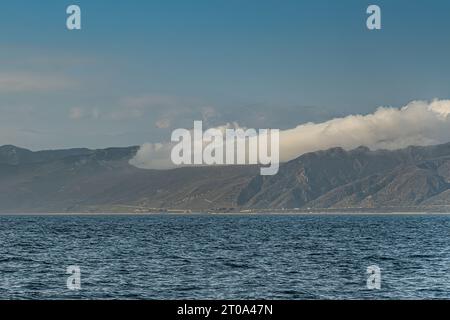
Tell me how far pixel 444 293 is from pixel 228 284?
20856 mm

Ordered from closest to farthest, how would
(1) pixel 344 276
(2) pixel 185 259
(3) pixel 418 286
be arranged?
(3) pixel 418 286
(1) pixel 344 276
(2) pixel 185 259

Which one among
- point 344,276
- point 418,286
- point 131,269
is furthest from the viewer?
point 131,269

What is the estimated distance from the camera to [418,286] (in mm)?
73375
